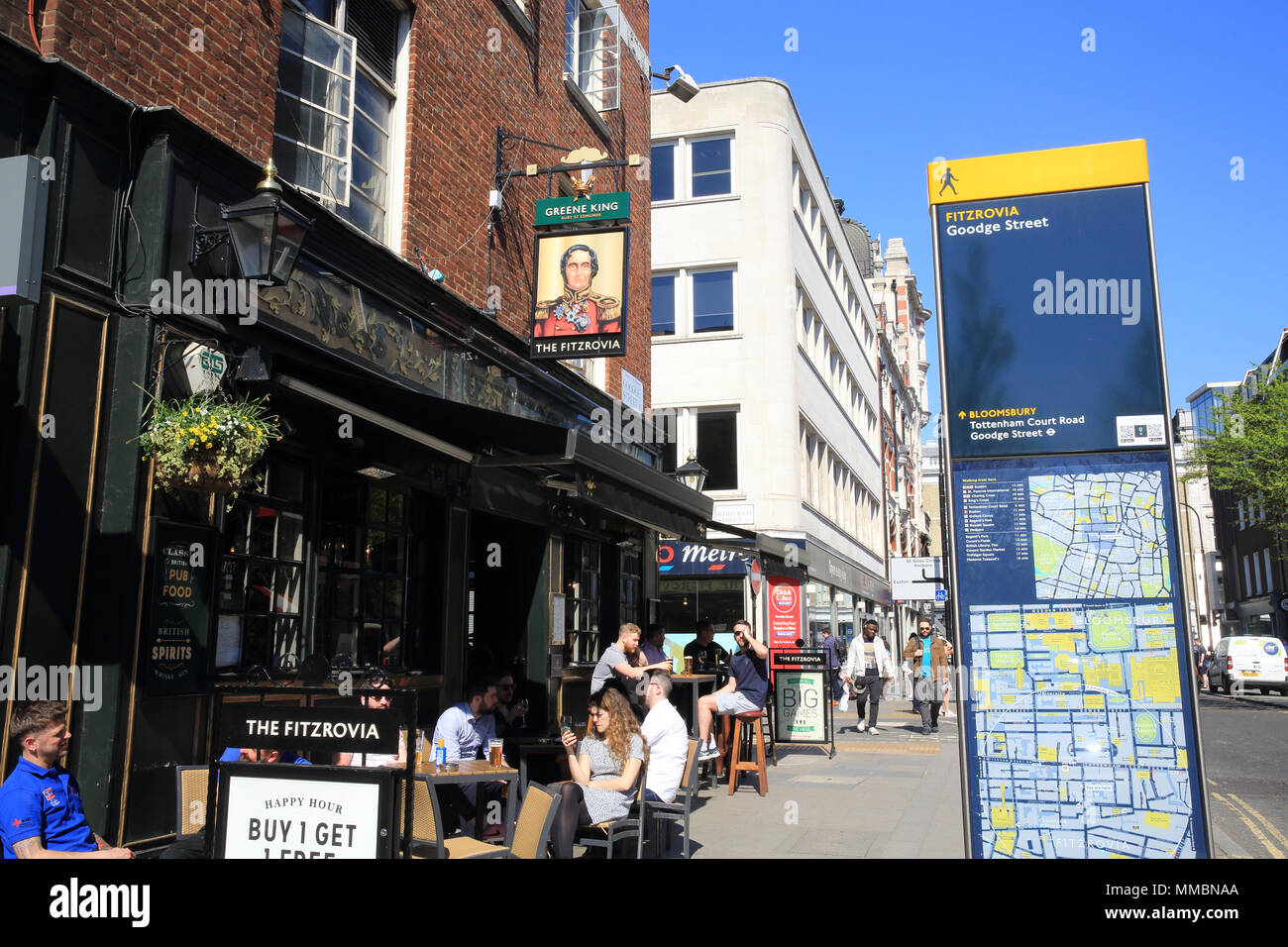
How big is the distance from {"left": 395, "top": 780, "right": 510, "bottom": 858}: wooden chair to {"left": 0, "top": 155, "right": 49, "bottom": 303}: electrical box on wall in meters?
3.03

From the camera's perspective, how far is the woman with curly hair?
659 centimetres

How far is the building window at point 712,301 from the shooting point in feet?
89.5

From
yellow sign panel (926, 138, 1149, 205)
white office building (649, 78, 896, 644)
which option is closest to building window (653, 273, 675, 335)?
white office building (649, 78, 896, 644)

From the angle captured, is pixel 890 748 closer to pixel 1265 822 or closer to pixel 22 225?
pixel 1265 822

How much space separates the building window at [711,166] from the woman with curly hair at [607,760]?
23.0m

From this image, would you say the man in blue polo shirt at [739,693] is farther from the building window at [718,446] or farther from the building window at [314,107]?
the building window at [718,446]

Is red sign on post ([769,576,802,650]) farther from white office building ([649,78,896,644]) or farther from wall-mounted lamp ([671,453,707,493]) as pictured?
wall-mounted lamp ([671,453,707,493])

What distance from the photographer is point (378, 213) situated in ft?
30.9

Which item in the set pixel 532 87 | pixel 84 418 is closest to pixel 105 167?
pixel 84 418

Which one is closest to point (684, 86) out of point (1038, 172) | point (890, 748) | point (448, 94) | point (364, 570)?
point (448, 94)

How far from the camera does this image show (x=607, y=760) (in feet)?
22.5

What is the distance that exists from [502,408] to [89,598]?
225 inches

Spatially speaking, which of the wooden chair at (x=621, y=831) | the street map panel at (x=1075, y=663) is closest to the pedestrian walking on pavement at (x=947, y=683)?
the wooden chair at (x=621, y=831)
